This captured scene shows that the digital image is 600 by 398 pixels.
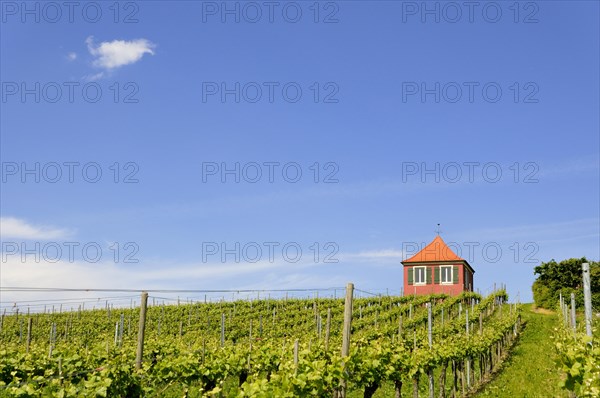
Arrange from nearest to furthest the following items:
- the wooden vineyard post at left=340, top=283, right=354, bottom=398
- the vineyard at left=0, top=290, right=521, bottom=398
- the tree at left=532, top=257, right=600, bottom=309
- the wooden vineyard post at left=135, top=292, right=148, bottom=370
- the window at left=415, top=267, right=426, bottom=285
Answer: the vineyard at left=0, top=290, right=521, bottom=398 < the wooden vineyard post at left=340, top=283, right=354, bottom=398 < the wooden vineyard post at left=135, top=292, right=148, bottom=370 < the tree at left=532, top=257, right=600, bottom=309 < the window at left=415, top=267, right=426, bottom=285

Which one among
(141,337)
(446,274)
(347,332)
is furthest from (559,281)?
(141,337)

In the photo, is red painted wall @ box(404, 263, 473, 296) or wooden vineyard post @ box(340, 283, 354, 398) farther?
red painted wall @ box(404, 263, 473, 296)

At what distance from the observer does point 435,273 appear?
49.5 m

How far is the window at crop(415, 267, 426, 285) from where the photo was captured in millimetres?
49750

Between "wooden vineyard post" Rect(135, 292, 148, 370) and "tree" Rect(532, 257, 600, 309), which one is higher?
"tree" Rect(532, 257, 600, 309)

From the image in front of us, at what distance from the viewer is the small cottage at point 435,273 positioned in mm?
48922

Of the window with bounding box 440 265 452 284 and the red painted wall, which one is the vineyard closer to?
the red painted wall

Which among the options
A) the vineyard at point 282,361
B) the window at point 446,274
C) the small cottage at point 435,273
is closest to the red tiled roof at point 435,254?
the small cottage at point 435,273

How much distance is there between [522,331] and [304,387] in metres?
28.5

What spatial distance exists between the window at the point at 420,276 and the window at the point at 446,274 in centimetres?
156

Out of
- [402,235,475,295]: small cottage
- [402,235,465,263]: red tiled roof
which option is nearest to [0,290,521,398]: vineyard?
[402,235,475,295]: small cottage

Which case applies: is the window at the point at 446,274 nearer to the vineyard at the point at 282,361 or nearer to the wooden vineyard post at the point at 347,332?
the vineyard at the point at 282,361

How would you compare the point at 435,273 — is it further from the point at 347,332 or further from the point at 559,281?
the point at 347,332

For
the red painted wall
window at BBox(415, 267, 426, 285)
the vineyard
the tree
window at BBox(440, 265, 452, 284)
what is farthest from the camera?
window at BBox(415, 267, 426, 285)
